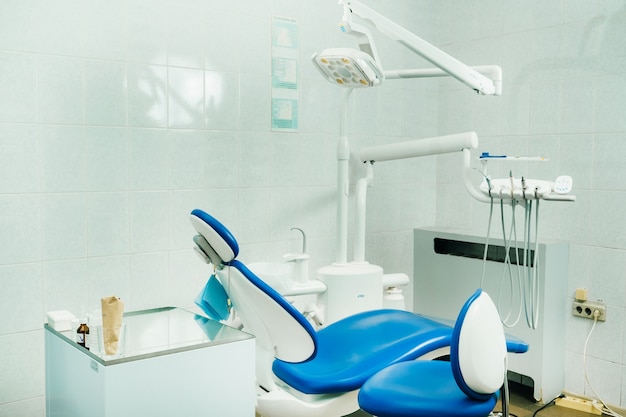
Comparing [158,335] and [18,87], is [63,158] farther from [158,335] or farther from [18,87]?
[158,335]

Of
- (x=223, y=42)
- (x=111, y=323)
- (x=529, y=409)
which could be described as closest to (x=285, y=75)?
(x=223, y=42)

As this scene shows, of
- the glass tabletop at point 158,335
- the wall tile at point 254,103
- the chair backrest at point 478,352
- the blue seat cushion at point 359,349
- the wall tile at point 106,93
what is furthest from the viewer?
the wall tile at point 254,103

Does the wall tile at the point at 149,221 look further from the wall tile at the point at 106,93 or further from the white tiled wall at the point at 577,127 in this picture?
the white tiled wall at the point at 577,127

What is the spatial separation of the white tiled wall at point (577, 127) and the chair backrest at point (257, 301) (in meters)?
1.76

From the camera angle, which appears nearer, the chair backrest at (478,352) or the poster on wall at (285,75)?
the chair backrest at (478,352)

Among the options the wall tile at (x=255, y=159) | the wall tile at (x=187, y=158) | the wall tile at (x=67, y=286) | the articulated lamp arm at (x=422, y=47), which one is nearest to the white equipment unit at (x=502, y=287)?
the articulated lamp arm at (x=422, y=47)

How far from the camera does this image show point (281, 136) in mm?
3139

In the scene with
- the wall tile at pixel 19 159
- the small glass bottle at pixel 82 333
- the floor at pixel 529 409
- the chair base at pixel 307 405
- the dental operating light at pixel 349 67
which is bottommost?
the floor at pixel 529 409

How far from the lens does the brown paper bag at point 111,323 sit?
1.91 metres

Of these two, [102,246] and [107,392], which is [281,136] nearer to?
[102,246]

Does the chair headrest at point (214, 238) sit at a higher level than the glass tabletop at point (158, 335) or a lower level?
higher

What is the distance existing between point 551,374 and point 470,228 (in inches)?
37.8

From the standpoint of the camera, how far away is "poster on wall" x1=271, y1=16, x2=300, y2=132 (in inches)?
122

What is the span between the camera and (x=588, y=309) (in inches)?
124
